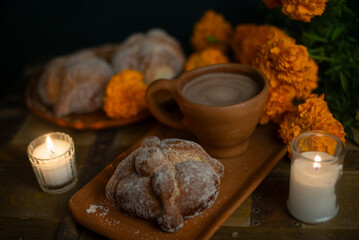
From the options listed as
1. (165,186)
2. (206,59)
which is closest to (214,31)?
(206,59)

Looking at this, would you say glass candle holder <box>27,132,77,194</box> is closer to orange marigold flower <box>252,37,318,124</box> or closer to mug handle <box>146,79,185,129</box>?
mug handle <box>146,79,185,129</box>

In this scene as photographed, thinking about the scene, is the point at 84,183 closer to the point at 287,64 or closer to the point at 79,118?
the point at 79,118

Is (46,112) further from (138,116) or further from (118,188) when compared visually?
(118,188)

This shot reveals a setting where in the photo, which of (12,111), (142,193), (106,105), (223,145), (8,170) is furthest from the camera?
(12,111)

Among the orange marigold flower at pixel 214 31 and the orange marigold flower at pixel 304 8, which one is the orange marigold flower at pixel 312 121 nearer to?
the orange marigold flower at pixel 304 8

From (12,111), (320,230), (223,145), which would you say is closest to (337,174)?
(320,230)

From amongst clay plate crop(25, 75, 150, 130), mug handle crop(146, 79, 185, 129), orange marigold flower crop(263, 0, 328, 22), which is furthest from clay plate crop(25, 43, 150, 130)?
orange marigold flower crop(263, 0, 328, 22)

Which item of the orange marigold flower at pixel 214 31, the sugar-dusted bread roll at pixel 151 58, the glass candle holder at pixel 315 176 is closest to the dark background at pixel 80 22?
the orange marigold flower at pixel 214 31
